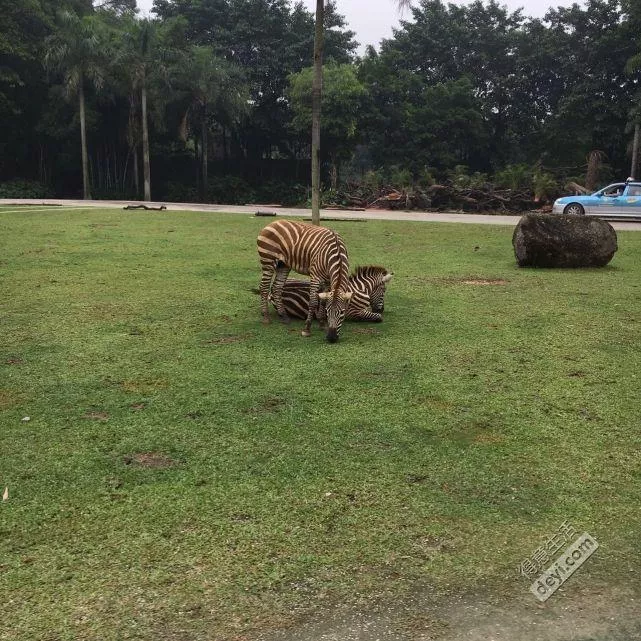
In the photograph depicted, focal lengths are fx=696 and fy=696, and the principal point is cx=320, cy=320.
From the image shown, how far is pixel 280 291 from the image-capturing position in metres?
7.57

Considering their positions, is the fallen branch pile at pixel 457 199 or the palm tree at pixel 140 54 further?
the palm tree at pixel 140 54

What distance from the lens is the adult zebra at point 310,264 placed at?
6.54 meters

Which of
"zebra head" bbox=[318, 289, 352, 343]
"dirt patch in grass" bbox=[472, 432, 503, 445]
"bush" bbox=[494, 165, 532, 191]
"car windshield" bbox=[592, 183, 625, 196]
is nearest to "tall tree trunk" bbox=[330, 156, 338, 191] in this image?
"bush" bbox=[494, 165, 532, 191]

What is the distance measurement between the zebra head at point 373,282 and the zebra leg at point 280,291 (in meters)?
0.73

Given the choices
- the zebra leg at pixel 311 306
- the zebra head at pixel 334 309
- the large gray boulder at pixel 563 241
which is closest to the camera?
the zebra head at pixel 334 309

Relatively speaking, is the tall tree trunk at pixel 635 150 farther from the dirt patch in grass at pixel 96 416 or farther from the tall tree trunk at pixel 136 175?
the dirt patch in grass at pixel 96 416

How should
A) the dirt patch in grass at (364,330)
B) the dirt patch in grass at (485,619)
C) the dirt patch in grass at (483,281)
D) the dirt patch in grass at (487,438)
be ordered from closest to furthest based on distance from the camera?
the dirt patch in grass at (485,619) → the dirt patch in grass at (487,438) → the dirt patch in grass at (364,330) → the dirt patch in grass at (483,281)

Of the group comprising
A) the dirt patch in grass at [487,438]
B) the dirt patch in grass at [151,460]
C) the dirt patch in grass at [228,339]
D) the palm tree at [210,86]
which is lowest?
the dirt patch in grass at [151,460]

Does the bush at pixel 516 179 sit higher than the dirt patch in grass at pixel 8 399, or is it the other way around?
the bush at pixel 516 179

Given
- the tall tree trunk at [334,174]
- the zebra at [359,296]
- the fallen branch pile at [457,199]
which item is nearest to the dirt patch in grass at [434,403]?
the zebra at [359,296]

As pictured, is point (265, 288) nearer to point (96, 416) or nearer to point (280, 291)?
point (280, 291)

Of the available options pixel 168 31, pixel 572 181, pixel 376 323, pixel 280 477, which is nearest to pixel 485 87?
pixel 572 181

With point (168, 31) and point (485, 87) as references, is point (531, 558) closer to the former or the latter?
point (168, 31)

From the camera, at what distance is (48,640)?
2498 mm
